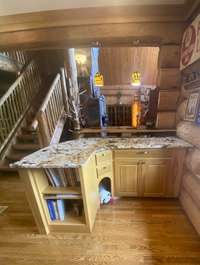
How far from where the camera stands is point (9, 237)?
1783 mm

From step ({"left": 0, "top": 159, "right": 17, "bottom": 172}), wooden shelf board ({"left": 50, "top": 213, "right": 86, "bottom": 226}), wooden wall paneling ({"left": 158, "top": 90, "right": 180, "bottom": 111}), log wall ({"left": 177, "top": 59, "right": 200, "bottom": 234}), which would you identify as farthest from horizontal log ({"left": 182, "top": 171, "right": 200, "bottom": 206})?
step ({"left": 0, "top": 159, "right": 17, "bottom": 172})

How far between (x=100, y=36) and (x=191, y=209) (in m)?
2.47

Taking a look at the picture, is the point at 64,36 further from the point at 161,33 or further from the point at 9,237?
the point at 9,237

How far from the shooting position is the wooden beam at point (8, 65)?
342 centimetres

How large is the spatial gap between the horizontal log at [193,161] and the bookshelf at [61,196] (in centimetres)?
120

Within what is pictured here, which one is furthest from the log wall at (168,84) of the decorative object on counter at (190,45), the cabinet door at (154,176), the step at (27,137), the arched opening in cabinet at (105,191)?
the step at (27,137)

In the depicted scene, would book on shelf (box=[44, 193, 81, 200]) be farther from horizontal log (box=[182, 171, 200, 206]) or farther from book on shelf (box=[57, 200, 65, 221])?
horizontal log (box=[182, 171, 200, 206])

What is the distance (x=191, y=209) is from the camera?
5.84ft

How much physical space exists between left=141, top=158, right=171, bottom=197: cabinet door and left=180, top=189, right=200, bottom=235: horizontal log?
247 mm

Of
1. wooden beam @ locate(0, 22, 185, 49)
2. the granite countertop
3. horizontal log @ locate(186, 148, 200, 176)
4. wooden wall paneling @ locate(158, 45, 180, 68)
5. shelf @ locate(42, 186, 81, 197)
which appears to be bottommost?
shelf @ locate(42, 186, 81, 197)

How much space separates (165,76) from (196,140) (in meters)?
0.97

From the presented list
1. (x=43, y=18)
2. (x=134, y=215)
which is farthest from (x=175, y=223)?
(x=43, y=18)

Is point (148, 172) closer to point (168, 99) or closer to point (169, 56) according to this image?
point (168, 99)

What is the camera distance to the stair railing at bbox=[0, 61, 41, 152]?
327cm
